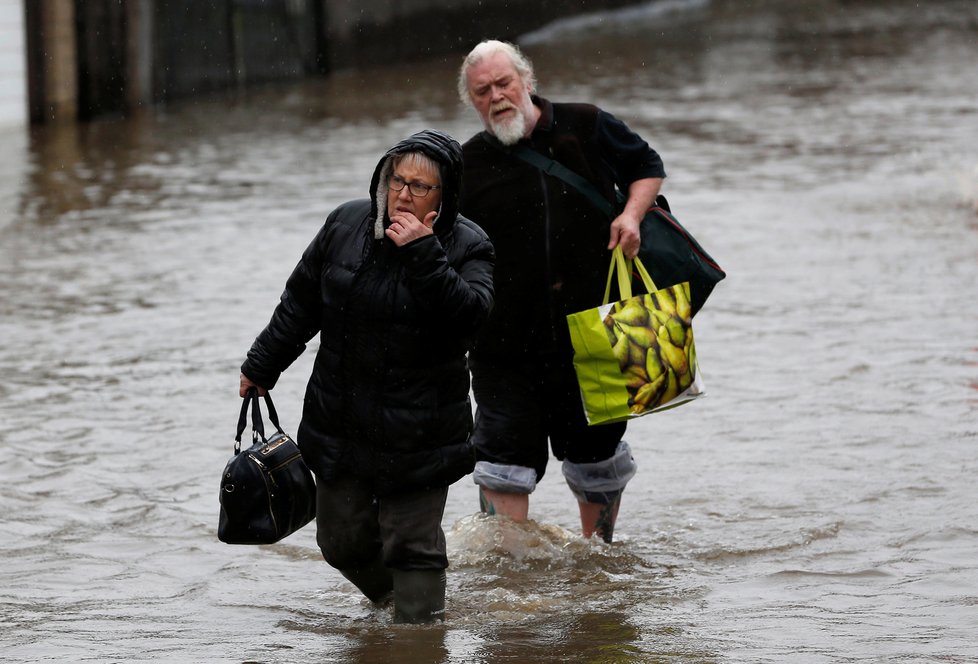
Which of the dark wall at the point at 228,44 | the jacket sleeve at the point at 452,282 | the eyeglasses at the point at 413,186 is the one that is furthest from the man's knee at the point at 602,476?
the dark wall at the point at 228,44

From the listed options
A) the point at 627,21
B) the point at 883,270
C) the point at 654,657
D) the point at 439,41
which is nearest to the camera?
the point at 654,657

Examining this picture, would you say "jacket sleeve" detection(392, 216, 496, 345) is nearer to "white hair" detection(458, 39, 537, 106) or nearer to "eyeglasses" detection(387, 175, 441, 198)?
"eyeglasses" detection(387, 175, 441, 198)

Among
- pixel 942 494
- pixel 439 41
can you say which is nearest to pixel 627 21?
pixel 439 41

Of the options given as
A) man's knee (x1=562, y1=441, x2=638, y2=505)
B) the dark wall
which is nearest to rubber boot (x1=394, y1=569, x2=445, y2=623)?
man's knee (x1=562, y1=441, x2=638, y2=505)

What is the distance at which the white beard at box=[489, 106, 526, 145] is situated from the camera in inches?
215

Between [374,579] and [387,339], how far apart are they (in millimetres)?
858

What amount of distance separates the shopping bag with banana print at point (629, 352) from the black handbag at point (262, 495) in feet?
3.45

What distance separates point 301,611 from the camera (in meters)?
5.27

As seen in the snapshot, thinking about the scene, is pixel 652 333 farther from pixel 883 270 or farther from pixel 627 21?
pixel 627 21

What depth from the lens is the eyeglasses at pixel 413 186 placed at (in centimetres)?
458

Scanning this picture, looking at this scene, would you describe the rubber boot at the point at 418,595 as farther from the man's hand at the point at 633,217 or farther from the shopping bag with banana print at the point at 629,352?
the man's hand at the point at 633,217

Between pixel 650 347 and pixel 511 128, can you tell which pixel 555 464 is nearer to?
pixel 650 347

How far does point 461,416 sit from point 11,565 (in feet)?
6.21

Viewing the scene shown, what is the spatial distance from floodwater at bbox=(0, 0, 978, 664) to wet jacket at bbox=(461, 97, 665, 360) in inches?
29.3
